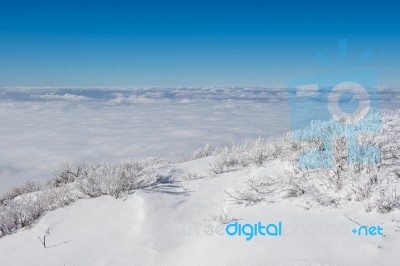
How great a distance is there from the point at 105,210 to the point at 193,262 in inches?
70.5

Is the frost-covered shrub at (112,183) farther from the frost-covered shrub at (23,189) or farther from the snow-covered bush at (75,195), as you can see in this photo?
the frost-covered shrub at (23,189)

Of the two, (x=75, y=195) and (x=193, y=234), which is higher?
(x=193, y=234)

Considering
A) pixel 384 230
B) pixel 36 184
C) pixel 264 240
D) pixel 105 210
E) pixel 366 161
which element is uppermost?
pixel 366 161

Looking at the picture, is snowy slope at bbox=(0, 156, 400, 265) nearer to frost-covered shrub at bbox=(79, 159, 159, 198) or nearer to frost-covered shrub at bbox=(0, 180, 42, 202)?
frost-covered shrub at bbox=(79, 159, 159, 198)

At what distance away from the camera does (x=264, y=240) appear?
8.86ft

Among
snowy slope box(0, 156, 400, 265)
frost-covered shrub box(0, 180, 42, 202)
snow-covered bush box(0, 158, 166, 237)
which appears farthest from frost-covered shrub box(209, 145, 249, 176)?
frost-covered shrub box(0, 180, 42, 202)

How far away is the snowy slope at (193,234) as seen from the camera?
7.93 feet

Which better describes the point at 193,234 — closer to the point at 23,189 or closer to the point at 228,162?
the point at 228,162

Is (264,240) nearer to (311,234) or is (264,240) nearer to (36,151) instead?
(311,234)

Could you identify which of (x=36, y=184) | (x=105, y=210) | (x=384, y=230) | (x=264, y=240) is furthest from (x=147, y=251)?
(x=36, y=184)

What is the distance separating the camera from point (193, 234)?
3.11m

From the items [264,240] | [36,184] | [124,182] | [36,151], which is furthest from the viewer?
[36,151]

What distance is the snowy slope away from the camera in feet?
7.93

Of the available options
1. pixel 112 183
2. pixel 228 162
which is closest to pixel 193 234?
A: pixel 112 183
